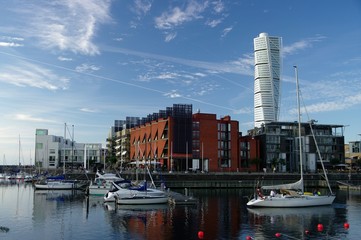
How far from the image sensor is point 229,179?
110312mm

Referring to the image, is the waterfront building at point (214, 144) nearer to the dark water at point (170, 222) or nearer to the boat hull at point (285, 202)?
the dark water at point (170, 222)

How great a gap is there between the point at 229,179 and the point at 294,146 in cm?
5354

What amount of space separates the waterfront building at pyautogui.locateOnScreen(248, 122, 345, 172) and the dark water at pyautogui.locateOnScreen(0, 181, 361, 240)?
87.5 m

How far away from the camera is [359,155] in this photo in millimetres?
193625

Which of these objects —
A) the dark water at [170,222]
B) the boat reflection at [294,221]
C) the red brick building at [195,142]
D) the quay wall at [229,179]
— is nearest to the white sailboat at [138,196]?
the dark water at [170,222]

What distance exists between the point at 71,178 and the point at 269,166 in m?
76.5

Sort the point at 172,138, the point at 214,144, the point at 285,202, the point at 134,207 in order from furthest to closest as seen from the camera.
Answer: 1. the point at 214,144
2. the point at 172,138
3. the point at 134,207
4. the point at 285,202

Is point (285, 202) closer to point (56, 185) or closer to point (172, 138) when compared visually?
point (56, 185)

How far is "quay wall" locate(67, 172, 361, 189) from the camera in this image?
10544cm

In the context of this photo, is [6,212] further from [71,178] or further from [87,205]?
[71,178]

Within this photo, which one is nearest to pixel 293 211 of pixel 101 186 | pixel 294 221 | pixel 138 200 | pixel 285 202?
pixel 285 202

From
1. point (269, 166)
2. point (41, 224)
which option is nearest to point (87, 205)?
point (41, 224)

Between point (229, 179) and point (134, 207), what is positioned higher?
point (229, 179)

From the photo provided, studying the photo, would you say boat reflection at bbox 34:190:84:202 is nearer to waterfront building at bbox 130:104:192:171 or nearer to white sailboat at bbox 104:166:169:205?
white sailboat at bbox 104:166:169:205
